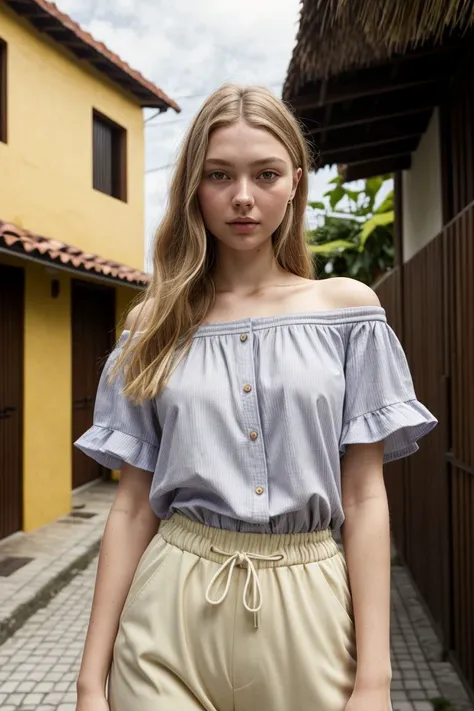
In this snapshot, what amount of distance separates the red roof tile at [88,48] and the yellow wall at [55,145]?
→ 0.11 meters

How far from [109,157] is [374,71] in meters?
6.35

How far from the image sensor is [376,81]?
4.88m

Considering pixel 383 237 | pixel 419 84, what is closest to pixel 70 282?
pixel 419 84

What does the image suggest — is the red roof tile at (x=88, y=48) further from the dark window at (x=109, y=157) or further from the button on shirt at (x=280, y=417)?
the button on shirt at (x=280, y=417)

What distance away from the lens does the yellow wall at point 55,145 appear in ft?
25.3

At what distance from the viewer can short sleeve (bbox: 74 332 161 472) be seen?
1557 mm

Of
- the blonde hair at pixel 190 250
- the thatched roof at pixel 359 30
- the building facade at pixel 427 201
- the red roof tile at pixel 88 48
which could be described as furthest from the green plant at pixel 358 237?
the blonde hair at pixel 190 250

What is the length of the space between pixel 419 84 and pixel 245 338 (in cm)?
415

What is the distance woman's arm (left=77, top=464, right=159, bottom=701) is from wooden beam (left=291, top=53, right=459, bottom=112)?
3.80 metres

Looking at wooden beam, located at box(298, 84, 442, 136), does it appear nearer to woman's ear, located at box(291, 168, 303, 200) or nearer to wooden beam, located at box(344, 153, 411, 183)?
wooden beam, located at box(344, 153, 411, 183)

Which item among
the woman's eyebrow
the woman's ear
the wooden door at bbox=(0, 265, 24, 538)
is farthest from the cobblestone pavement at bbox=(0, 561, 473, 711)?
the woman's eyebrow

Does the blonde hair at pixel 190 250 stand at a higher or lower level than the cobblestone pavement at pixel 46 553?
higher

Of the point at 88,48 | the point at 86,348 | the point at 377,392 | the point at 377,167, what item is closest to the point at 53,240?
the point at 86,348

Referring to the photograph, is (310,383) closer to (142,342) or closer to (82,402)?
(142,342)
